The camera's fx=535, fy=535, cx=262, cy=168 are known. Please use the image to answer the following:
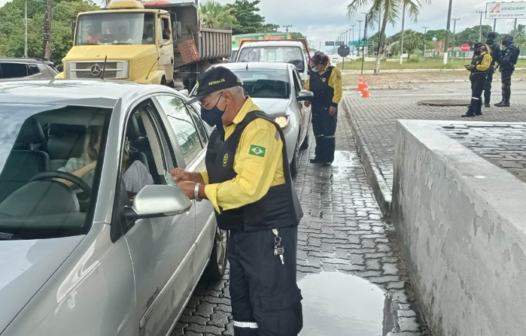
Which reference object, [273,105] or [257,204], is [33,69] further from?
[257,204]

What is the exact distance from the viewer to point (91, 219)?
228cm

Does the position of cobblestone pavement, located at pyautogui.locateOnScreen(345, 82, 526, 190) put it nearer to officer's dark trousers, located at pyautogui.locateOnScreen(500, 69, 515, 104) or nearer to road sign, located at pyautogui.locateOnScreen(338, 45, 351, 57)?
officer's dark trousers, located at pyautogui.locateOnScreen(500, 69, 515, 104)

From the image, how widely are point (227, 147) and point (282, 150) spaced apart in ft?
0.90

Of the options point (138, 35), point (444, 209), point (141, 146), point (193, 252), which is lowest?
point (193, 252)

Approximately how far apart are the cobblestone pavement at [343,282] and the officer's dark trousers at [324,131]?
1.54 metres

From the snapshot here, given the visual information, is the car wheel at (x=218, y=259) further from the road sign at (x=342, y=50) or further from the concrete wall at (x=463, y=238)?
the road sign at (x=342, y=50)

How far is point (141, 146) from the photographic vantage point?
3273mm

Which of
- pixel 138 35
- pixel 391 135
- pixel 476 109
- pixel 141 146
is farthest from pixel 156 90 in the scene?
pixel 138 35

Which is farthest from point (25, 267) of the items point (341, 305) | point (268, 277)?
point (341, 305)

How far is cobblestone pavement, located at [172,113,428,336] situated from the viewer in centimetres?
370

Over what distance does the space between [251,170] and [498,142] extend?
3.31m

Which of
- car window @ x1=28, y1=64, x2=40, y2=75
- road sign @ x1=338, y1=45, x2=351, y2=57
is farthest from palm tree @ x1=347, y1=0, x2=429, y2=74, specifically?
car window @ x1=28, y1=64, x2=40, y2=75

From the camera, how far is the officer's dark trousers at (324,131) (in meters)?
8.21

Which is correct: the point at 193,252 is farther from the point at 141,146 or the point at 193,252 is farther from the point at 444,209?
the point at 444,209
